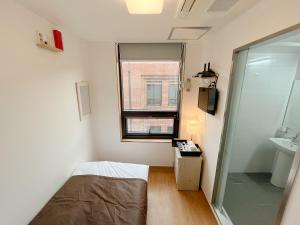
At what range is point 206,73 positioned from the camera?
205cm

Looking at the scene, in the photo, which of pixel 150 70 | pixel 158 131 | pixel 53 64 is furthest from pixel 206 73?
pixel 53 64

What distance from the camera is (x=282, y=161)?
230cm

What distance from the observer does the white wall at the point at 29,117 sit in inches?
45.4

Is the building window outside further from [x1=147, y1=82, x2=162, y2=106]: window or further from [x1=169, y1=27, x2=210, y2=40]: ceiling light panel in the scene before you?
[x1=169, y1=27, x2=210, y2=40]: ceiling light panel

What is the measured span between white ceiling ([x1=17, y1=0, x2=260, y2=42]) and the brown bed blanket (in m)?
1.82

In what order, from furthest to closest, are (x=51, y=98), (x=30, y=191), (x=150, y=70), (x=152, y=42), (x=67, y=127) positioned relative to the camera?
(x=150, y=70)
(x=152, y=42)
(x=67, y=127)
(x=51, y=98)
(x=30, y=191)

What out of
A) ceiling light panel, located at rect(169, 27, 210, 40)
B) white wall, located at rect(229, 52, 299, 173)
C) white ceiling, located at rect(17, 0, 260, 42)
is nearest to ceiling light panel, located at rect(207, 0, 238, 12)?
white ceiling, located at rect(17, 0, 260, 42)

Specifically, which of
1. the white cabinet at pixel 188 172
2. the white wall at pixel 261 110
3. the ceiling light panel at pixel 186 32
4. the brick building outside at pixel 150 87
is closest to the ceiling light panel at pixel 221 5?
the ceiling light panel at pixel 186 32

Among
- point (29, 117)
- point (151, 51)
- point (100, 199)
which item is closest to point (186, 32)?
point (151, 51)

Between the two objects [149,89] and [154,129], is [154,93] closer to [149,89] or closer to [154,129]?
[149,89]

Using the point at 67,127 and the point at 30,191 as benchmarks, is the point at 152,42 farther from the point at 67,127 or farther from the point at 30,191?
the point at 30,191

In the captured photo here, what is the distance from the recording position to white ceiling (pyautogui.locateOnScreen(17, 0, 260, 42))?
1.28 m

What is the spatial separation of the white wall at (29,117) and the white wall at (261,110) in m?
2.36

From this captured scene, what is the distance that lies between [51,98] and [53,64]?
1.24 ft
